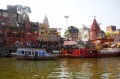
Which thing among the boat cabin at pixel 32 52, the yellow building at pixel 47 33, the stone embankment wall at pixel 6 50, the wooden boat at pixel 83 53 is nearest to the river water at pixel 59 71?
the boat cabin at pixel 32 52

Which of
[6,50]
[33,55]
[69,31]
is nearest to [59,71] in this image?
[33,55]

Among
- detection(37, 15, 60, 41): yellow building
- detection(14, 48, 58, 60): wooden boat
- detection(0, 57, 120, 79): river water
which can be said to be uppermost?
detection(37, 15, 60, 41): yellow building

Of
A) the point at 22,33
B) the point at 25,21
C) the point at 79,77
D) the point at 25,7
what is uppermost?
the point at 25,7

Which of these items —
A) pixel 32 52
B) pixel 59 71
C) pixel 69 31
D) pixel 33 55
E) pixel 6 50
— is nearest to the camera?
pixel 59 71

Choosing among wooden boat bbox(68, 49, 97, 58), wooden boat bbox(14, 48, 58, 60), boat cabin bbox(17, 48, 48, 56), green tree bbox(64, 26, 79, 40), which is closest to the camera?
wooden boat bbox(14, 48, 58, 60)

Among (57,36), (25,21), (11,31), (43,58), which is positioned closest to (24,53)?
(43,58)

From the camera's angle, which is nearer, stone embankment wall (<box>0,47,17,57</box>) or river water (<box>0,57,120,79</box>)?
river water (<box>0,57,120,79</box>)

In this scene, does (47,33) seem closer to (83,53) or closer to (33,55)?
(83,53)

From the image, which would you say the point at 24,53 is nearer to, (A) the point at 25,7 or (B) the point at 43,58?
(B) the point at 43,58

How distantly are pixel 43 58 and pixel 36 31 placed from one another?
77.0 feet

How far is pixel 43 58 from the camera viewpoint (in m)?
39.0

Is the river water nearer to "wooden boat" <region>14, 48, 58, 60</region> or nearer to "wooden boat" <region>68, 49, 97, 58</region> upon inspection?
"wooden boat" <region>14, 48, 58, 60</region>

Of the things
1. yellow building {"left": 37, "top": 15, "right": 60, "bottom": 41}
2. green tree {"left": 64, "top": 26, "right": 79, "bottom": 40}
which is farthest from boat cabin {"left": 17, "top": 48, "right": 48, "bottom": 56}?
green tree {"left": 64, "top": 26, "right": 79, "bottom": 40}

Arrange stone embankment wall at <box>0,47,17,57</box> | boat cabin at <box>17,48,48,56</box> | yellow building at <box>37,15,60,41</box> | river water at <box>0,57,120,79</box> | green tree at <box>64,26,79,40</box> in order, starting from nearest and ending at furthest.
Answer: river water at <box>0,57,120,79</box> → boat cabin at <box>17,48,48,56</box> → stone embankment wall at <box>0,47,17,57</box> → yellow building at <box>37,15,60,41</box> → green tree at <box>64,26,79,40</box>
